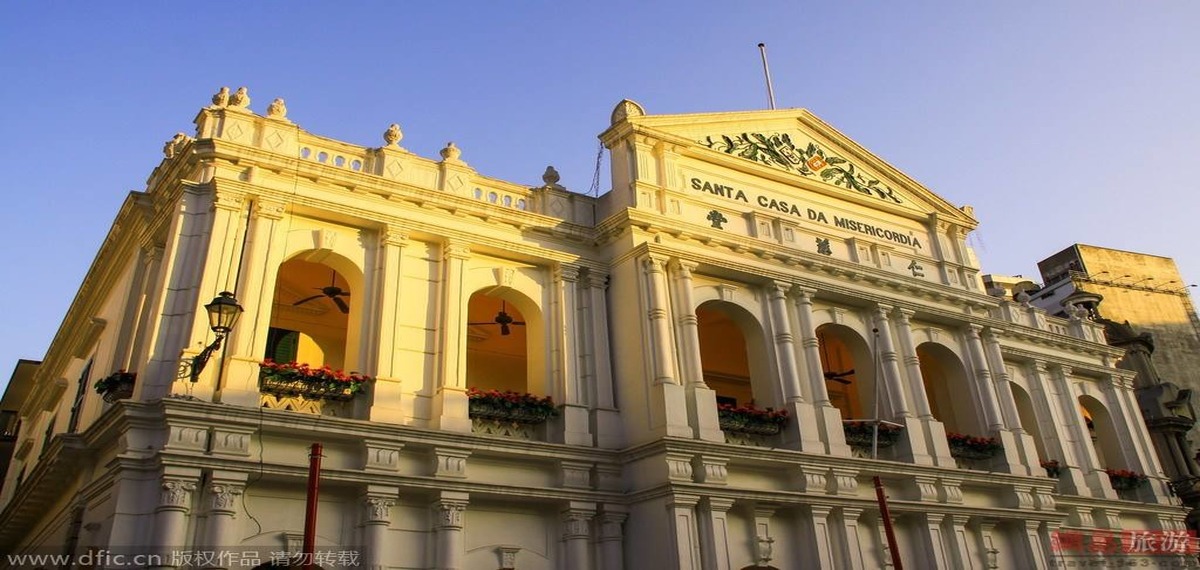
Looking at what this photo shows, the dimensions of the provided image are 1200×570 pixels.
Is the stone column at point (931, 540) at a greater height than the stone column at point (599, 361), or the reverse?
the stone column at point (599, 361)

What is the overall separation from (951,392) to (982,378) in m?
0.92

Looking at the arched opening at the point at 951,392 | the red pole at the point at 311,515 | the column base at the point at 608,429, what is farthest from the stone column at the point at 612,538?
the arched opening at the point at 951,392

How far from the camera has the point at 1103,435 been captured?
29.4 metres

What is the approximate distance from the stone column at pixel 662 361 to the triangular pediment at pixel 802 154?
3.97 metres

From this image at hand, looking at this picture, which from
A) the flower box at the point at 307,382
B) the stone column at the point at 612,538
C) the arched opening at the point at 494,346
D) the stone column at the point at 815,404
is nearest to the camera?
the flower box at the point at 307,382

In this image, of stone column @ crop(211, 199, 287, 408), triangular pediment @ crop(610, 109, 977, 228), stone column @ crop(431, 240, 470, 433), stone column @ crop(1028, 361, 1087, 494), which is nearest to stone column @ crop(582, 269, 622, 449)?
stone column @ crop(431, 240, 470, 433)

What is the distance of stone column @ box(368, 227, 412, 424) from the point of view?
1589 cm

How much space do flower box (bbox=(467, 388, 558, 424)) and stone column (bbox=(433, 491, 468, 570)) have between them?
1.78 m

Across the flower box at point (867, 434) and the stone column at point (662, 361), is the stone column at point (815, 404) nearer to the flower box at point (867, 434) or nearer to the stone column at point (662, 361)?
the flower box at point (867, 434)

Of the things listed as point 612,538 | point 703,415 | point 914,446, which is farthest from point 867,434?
point 612,538

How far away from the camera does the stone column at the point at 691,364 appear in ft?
58.5

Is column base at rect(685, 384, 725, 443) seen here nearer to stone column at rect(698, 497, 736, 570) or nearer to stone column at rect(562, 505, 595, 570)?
stone column at rect(698, 497, 736, 570)

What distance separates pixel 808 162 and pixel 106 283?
1789 cm

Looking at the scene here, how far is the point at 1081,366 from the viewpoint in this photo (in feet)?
95.7
